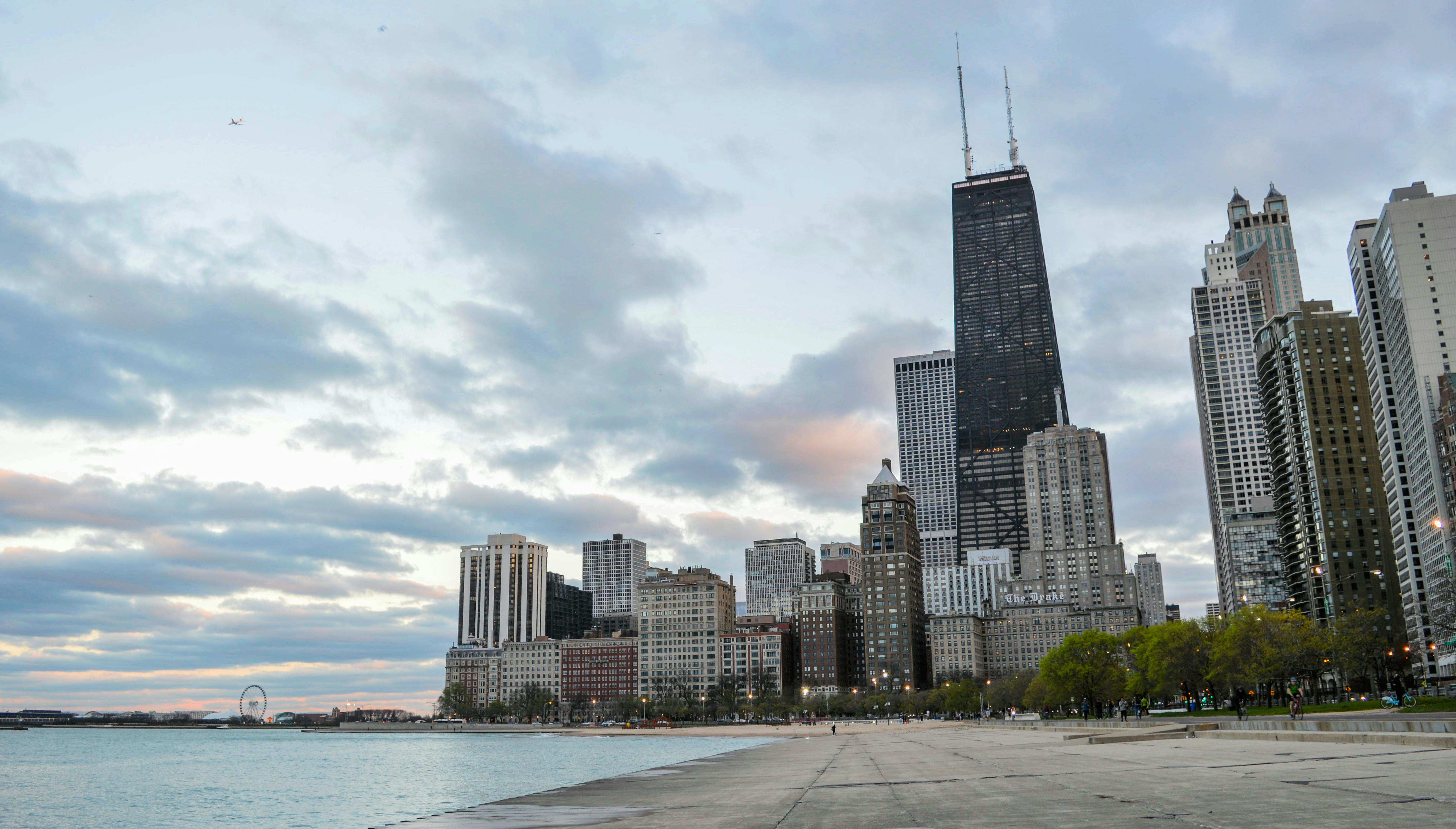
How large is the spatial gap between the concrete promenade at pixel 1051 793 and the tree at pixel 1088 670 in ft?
280

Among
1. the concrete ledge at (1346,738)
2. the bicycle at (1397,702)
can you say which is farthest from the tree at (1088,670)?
the concrete ledge at (1346,738)

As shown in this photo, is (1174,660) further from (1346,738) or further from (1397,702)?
(1346,738)

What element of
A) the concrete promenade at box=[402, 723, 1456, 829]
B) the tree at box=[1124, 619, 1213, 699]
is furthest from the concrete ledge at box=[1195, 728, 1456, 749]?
the tree at box=[1124, 619, 1213, 699]

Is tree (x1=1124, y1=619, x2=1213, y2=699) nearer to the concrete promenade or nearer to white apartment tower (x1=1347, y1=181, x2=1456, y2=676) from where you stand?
white apartment tower (x1=1347, y1=181, x2=1456, y2=676)

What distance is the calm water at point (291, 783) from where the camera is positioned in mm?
66938

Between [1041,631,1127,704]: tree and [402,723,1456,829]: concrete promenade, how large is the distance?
85.2 m

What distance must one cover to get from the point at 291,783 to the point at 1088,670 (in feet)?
333

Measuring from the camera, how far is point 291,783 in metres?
102

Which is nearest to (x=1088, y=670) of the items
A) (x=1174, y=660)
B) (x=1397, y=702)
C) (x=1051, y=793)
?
(x=1174, y=660)

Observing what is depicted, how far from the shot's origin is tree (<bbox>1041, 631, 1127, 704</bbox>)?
139625 mm

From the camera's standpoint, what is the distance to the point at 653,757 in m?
118

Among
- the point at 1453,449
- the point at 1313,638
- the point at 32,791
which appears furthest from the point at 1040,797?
the point at 1453,449

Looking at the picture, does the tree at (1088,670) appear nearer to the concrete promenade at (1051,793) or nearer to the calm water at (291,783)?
the calm water at (291,783)

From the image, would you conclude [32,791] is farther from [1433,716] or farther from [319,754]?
[1433,716]
